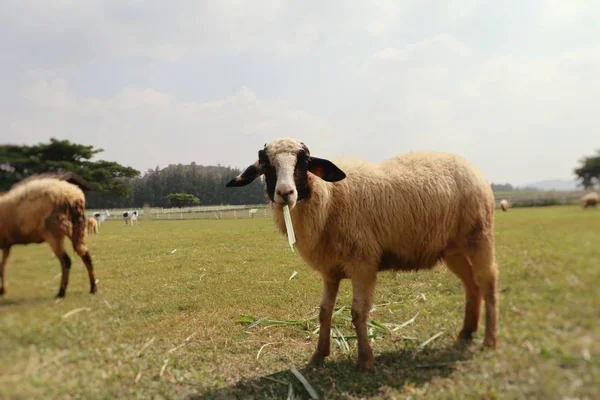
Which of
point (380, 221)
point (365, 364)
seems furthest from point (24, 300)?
point (380, 221)

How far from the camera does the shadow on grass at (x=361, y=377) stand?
335 centimetres

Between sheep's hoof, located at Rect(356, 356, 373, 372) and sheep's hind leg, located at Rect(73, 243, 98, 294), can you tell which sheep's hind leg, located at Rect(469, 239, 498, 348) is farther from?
sheep's hind leg, located at Rect(73, 243, 98, 294)

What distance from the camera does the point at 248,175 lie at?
409 centimetres

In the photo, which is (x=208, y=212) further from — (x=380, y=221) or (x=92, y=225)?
(x=380, y=221)

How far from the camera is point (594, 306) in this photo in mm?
2604

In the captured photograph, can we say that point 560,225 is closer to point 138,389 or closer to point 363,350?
point 363,350

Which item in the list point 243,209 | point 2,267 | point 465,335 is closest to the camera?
point 2,267

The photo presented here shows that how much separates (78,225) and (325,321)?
8.66 ft

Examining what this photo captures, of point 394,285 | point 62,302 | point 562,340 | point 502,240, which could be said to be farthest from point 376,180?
point 62,302

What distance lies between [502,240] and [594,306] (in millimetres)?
1230

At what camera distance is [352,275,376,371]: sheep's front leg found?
382cm

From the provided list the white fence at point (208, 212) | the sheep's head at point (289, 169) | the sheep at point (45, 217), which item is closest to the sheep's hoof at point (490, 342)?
the sheep's head at point (289, 169)

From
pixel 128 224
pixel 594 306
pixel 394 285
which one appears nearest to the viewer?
pixel 594 306

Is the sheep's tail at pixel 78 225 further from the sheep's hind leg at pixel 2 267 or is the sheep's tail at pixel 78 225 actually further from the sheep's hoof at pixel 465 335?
the sheep's hoof at pixel 465 335
